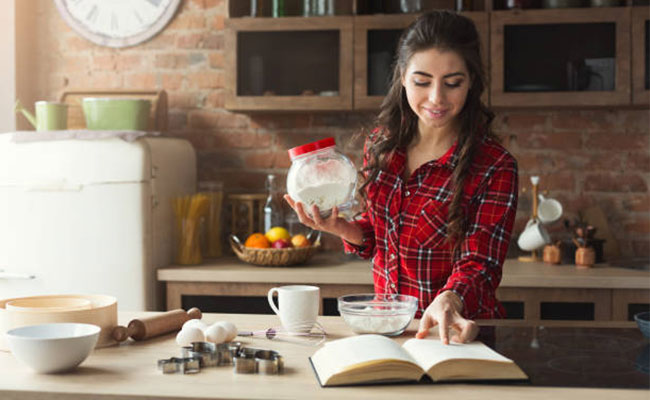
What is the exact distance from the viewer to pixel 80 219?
2779 millimetres

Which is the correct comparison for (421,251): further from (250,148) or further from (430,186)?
(250,148)

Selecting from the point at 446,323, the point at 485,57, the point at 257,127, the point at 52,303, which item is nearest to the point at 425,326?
the point at 446,323

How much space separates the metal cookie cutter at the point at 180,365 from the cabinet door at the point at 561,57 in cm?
204

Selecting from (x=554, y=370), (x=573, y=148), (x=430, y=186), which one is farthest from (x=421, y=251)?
(x=573, y=148)

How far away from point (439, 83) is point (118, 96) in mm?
2106

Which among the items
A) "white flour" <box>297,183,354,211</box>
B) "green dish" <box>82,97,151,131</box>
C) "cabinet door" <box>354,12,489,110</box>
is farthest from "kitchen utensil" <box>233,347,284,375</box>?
"green dish" <box>82,97,151,131</box>

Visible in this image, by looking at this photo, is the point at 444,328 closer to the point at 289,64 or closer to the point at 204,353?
the point at 204,353

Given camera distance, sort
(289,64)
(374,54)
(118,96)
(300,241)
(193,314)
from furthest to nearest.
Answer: (118,96) < (289,64) < (374,54) < (300,241) < (193,314)

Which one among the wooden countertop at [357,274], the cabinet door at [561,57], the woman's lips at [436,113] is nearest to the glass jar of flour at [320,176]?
the woman's lips at [436,113]

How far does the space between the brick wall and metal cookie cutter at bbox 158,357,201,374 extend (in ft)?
7.11

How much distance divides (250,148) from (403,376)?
2375 mm

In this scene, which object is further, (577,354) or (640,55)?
(640,55)

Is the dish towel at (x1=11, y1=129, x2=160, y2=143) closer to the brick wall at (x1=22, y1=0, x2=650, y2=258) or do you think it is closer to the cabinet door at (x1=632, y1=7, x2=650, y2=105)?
the brick wall at (x1=22, y1=0, x2=650, y2=258)

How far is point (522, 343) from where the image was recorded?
1.36m
